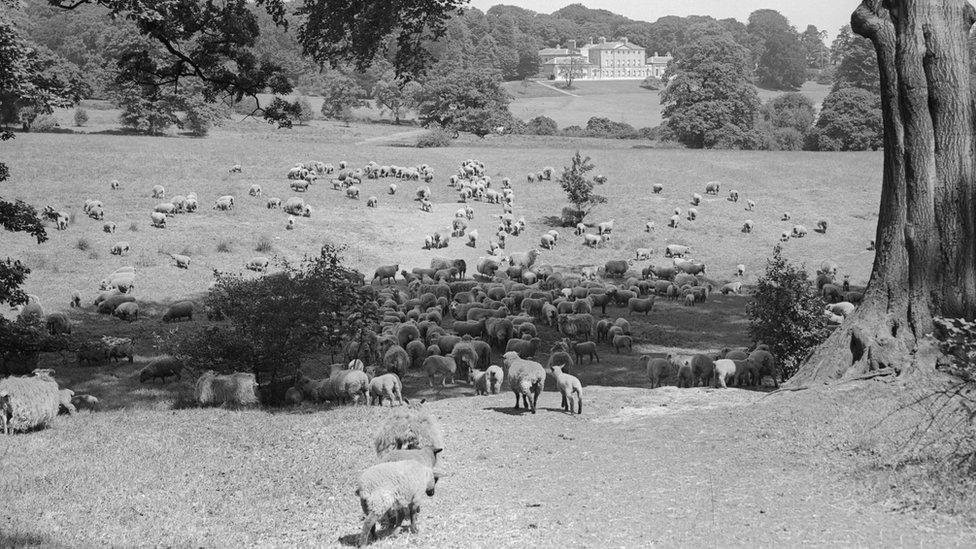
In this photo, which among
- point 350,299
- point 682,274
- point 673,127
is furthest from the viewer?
point 673,127

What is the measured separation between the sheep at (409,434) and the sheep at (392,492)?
1875 millimetres

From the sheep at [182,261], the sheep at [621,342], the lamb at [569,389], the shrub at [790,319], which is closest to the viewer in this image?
the lamb at [569,389]

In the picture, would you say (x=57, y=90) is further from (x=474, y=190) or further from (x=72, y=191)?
(x=474, y=190)

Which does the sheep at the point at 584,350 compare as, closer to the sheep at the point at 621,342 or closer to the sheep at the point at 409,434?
the sheep at the point at 621,342

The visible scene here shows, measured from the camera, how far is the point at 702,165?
6488cm

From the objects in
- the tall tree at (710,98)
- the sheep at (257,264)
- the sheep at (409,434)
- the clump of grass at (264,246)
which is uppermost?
the tall tree at (710,98)

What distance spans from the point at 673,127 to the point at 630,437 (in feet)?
259

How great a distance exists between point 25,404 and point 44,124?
5839 centimetres

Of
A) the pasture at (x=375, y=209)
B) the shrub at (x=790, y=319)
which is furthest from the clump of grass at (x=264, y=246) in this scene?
the shrub at (x=790, y=319)

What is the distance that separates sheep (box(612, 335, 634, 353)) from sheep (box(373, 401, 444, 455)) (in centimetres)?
1413

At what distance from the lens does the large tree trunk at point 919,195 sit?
14.6 m

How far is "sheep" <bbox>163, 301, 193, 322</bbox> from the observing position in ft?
88.5

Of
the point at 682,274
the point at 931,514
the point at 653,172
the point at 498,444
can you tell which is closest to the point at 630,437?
the point at 498,444

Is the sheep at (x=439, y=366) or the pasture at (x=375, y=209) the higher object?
the pasture at (x=375, y=209)
